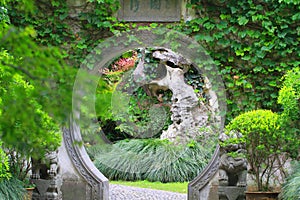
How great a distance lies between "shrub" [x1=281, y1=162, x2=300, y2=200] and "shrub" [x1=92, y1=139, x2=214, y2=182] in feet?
11.3

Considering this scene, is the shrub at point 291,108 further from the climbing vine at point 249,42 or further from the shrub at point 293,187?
the climbing vine at point 249,42

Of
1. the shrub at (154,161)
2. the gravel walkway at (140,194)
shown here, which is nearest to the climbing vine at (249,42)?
the gravel walkway at (140,194)

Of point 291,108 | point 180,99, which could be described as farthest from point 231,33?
point 180,99

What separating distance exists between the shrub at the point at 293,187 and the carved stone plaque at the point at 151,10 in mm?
1816

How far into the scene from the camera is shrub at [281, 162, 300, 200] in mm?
3639

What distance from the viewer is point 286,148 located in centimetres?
426

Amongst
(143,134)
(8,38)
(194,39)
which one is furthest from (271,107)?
(143,134)

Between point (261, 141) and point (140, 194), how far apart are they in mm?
2775

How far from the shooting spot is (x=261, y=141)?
4.21m

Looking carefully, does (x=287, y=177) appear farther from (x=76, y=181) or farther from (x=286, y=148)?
(x=76, y=181)

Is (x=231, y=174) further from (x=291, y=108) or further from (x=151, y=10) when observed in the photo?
(x=151, y=10)

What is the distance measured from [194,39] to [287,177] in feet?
5.07

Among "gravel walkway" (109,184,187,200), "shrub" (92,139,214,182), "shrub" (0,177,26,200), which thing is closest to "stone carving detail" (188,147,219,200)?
"shrub" (0,177,26,200)

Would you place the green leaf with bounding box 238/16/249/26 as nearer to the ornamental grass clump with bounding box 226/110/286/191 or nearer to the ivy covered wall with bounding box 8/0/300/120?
the ivy covered wall with bounding box 8/0/300/120
